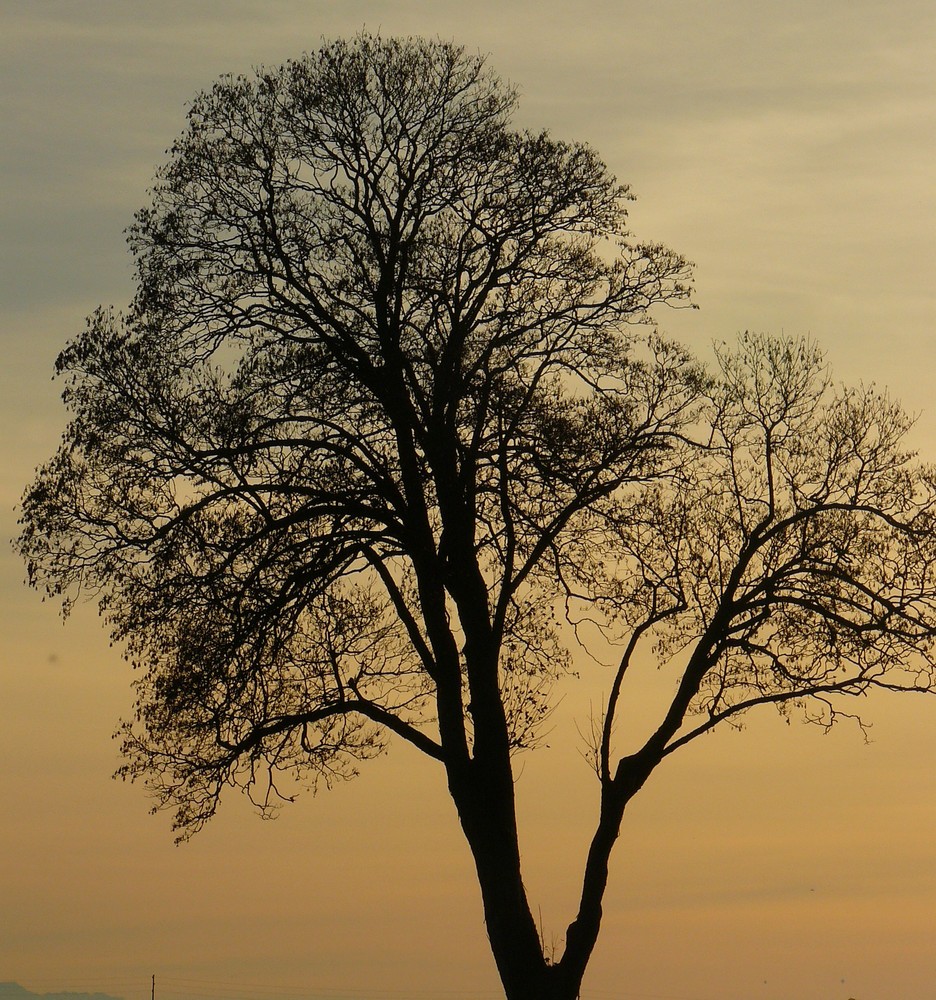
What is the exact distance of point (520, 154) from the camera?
26.2 meters

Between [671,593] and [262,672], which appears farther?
[671,593]

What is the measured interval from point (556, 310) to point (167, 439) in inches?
230

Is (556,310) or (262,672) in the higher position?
(556,310)

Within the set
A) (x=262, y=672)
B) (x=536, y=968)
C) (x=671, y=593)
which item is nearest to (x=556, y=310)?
(x=671, y=593)

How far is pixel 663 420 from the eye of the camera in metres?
25.6

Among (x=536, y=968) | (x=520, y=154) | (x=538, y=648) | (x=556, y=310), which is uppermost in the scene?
(x=520, y=154)

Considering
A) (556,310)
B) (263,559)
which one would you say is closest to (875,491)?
(556,310)

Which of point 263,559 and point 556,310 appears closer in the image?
point 263,559

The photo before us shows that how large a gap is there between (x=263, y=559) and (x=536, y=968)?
6.63 meters

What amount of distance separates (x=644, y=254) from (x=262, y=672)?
8.17 meters

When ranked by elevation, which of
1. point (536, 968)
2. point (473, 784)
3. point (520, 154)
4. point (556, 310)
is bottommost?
point (536, 968)

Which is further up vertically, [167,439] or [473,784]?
[167,439]

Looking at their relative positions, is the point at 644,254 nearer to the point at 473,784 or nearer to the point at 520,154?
the point at 520,154

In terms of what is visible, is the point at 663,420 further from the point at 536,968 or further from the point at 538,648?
the point at 536,968
